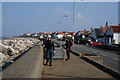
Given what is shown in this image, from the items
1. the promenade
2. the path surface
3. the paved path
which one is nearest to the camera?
the promenade

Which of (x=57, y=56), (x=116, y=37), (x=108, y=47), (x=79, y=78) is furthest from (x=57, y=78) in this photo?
(x=116, y=37)

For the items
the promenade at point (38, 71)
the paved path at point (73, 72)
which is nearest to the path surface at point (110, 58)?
the paved path at point (73, 72)

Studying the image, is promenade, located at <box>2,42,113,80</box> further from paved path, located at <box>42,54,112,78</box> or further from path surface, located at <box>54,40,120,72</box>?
path surface, located at <box>54,40,120,72</box>

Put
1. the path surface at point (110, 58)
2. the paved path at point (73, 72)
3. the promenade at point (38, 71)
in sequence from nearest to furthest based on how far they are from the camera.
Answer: the promenade at point (38, 71) < the paved path at point (73, 72) < the path surface at point (110, 58)

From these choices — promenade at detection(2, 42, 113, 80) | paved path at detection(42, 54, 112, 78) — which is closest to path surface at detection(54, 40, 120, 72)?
paved path at detection(42, 54, 112, 78)

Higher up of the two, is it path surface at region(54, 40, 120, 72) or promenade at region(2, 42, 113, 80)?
promenade at region(2, 42, 113, 80)

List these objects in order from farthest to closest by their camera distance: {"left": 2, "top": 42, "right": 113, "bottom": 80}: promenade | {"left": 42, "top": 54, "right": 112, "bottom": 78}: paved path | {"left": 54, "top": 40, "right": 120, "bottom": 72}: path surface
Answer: {"left": 54, "top": 40, "right": 120, "bottom": 72}: path surface, {"left": 42, "top": 54, "right": 112, "bottom": 78}: paved path, {"left": 2, "top": 42, "right": 113, "bottom": 80}: promenade

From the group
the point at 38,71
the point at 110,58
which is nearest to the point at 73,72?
the point at 38,71

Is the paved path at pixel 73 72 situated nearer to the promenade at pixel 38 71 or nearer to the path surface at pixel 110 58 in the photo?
the promenade at pixel 38 71

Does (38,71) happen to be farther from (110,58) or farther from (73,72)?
(110,58)

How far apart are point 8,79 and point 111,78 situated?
478 centimetres

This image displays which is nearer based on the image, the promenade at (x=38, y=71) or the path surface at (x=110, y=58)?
the promenade at (x=38, y=71)

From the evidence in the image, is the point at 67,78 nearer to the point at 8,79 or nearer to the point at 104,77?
the point at 104,77

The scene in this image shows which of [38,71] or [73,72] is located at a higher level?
[38,71]
